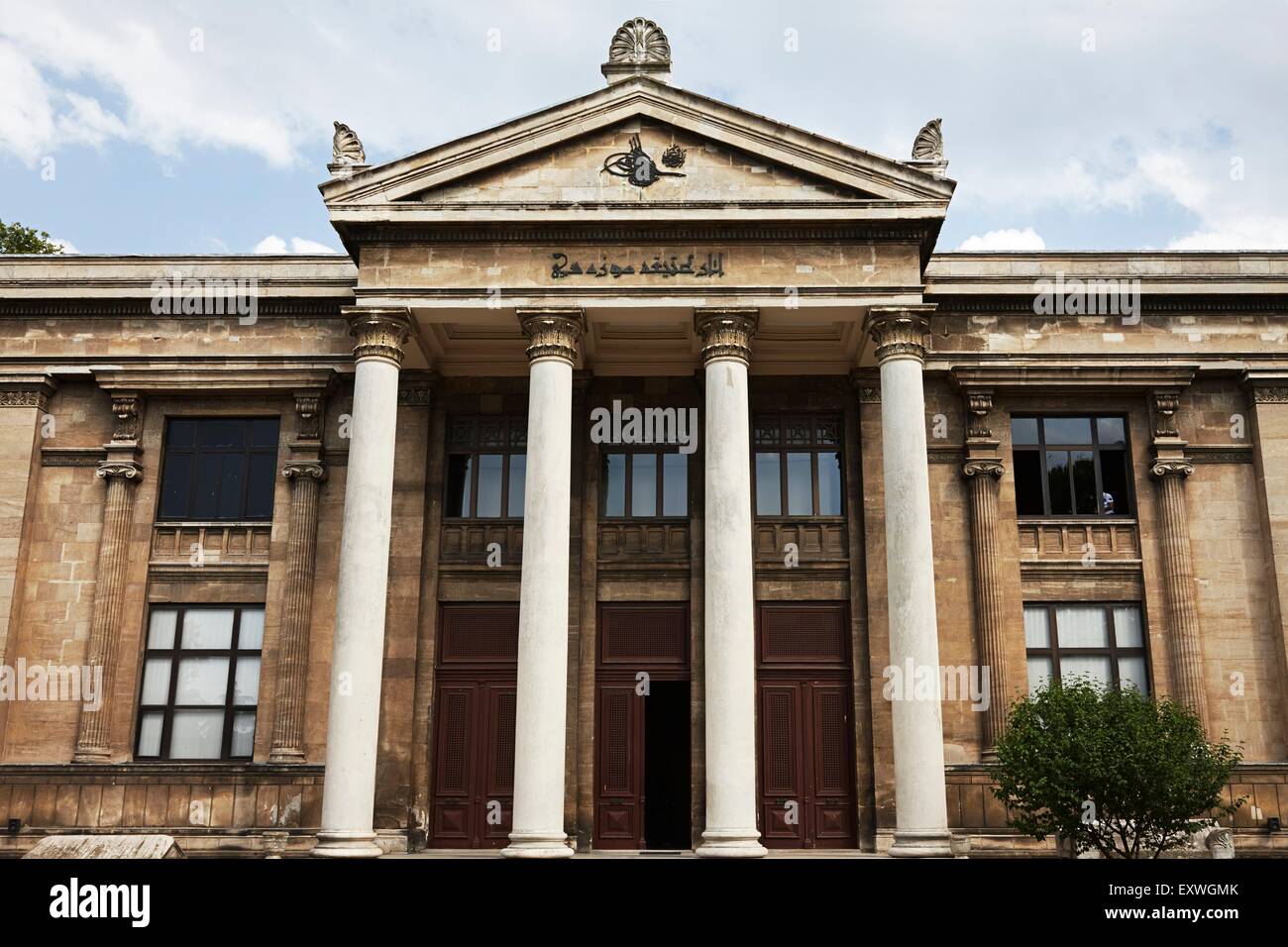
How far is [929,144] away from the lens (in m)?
23.4

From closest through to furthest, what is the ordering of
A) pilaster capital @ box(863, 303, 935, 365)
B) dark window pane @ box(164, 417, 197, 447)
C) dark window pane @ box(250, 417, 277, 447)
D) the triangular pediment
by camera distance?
pilaster capital @ box(863, 303, 935, 365) < the triangular pediment < dark window pane @ box(250, 417, 277, 447) < dark window pane @ box(164, 417, 197, 447)

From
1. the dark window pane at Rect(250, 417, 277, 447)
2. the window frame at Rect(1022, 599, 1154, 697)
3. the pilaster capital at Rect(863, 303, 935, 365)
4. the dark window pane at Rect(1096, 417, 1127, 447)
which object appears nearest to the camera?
the pilaster capital at Rect(863, 303, 935, 365)

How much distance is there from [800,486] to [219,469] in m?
12.6

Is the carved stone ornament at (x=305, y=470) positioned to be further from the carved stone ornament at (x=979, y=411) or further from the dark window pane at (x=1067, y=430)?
the dark window pane at (x=1067, y=430)

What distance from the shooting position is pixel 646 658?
25500 millimetres

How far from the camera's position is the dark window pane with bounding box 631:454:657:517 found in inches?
1037

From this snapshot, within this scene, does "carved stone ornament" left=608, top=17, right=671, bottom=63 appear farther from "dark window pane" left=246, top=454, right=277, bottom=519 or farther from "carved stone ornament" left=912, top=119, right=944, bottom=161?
"dark window pane" left=246, top=454, right=277, bottom=519

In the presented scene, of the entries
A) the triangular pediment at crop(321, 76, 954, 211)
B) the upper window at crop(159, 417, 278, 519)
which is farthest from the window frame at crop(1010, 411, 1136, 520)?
the upper window at crop(159, 417, 278, 519)

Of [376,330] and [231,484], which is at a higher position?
[376,330]

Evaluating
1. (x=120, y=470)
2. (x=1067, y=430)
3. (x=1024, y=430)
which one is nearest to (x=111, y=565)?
(x=120, y=470)

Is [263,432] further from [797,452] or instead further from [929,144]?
[929,144]

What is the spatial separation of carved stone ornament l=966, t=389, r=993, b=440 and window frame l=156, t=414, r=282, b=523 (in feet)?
48.3

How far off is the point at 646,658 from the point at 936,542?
647 centimetres
